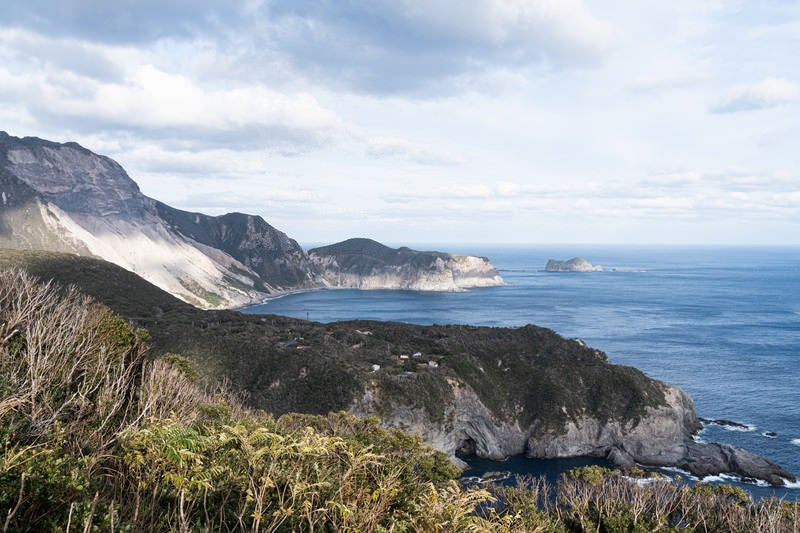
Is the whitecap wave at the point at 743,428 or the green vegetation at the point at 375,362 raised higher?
the green vegetation at the point at 375,362

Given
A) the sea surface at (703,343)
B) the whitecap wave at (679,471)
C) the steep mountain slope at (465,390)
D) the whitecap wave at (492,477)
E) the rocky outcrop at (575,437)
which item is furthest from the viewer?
the sea surface at (703,343)

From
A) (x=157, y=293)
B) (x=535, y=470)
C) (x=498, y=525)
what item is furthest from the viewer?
(x=157, y=293)

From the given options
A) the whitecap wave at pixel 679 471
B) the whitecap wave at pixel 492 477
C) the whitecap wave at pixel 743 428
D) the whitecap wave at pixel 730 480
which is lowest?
the whitecap wave at pixel 492 477

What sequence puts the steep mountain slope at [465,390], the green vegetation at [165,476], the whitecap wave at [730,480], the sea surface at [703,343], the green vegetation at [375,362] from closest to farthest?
the green vegetation at [165,476]
the whitecap wave at [730,480]
the steep mountain slope at [465,390]
the green vegetation at [375,362]
the sea surface at [703,343]

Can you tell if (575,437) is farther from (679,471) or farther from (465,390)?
(465,390)

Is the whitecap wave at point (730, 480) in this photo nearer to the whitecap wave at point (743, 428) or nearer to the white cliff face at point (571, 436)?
the white cliff face at point (571, 436)

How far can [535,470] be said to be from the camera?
61.8 m

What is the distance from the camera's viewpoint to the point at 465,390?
67.0 meters

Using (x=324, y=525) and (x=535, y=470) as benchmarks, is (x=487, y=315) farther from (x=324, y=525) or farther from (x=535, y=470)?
(x=324, y=525)

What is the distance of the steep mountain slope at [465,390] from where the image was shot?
60.2 meters

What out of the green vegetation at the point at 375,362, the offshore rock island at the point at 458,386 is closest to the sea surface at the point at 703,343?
the offshore rock island at the point at 458,386

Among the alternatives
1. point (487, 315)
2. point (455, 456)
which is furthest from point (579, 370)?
point (487, 315)

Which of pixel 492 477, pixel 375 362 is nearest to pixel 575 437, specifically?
pixel 492 477

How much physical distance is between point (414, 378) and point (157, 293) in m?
74.8
